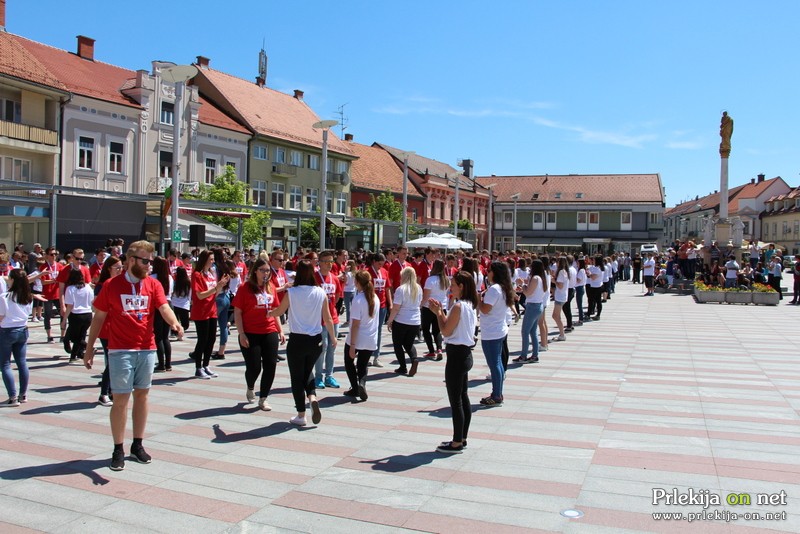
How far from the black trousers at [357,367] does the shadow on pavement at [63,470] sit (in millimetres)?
3278

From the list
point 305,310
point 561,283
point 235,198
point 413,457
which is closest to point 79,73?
point 235,198

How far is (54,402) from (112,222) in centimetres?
1545

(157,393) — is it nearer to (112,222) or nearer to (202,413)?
(202,413)

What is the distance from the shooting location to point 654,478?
5.60 meters

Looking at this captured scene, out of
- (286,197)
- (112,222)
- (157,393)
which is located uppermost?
(286,197)

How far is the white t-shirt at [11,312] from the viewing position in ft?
25.3

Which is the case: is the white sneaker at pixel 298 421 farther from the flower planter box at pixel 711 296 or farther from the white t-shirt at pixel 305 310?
the flower planter box at pixel 711 296

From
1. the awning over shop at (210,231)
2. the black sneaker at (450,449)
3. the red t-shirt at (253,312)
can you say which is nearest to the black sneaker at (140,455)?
the red t-shirt at (253,312)

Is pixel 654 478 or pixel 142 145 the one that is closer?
pixel 654 478

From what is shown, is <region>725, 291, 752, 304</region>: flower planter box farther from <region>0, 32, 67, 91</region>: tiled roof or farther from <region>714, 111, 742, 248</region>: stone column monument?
<region>0, 32, 67, 91</region>: tiled roof

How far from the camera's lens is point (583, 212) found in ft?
251

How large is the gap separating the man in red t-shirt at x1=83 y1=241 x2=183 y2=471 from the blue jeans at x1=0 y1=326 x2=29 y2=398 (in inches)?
93.6

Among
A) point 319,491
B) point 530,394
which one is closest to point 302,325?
point 319,491

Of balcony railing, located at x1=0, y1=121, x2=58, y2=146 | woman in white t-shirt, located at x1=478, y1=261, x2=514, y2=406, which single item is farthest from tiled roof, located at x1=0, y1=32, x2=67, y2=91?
woman in white t-shirt, located at x1=478, y1=261, x2=514, y2=406
